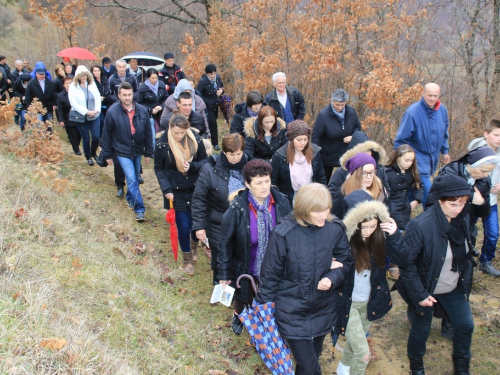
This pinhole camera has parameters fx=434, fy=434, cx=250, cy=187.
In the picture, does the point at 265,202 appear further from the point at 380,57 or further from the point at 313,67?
the point at 313,67

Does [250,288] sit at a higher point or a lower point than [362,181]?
lower

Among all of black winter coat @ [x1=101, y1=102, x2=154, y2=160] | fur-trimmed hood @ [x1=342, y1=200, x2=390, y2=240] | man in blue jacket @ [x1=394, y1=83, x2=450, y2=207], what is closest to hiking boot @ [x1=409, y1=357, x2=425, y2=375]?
fur-trimmed hood @ [x1=342, y1=200, x2=390, y2=240]

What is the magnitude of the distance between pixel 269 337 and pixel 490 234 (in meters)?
3.60

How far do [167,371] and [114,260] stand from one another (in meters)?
2.13

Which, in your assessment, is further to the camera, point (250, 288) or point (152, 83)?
point (152, 83)

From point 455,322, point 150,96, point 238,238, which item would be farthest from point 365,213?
point 150,96

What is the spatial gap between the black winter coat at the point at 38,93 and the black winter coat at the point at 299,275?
8.93 meters

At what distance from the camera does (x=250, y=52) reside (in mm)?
11359

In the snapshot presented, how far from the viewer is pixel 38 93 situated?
10570mm

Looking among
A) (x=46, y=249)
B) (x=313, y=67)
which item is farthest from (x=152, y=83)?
(x=46, y=249)

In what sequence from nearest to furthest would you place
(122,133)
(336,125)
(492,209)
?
(492,209) → (336,125) → (122,133)

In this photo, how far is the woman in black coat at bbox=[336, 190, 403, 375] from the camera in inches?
149

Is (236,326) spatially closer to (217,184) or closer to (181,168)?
(217,184)

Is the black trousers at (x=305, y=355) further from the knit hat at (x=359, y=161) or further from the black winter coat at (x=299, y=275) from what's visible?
the knit hat at (x=359, y=161)
